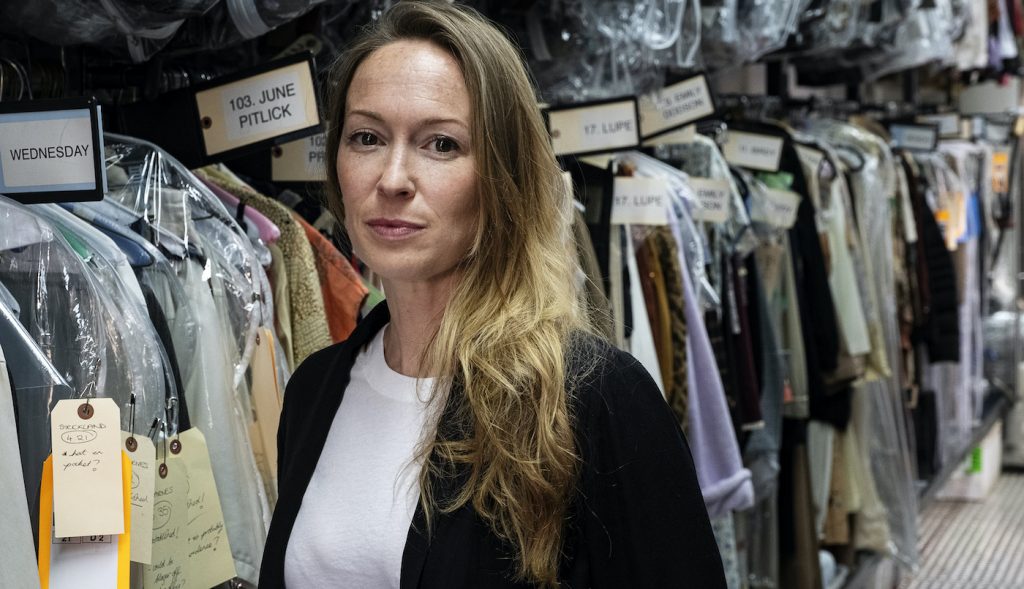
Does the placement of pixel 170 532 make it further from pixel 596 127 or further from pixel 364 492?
pixel 596 127

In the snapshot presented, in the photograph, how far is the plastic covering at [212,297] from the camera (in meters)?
1.46

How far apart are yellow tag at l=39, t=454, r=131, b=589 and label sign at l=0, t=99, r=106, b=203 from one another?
341 millimetres

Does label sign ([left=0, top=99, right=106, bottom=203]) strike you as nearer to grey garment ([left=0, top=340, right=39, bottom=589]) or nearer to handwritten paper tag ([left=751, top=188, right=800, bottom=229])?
grey garment ([left=0, top=340, right=39, bottom=589])

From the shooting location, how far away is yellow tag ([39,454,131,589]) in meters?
1.14

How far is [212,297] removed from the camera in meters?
1.51

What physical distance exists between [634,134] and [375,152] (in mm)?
1119

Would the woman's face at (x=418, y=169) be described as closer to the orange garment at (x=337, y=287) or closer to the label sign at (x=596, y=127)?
the orange garment at (x=337, y=287)

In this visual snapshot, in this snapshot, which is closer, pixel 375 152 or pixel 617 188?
pixel 375 152

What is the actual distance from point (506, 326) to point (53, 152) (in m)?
0.57

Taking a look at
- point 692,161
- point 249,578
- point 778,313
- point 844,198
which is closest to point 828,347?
point 778,313

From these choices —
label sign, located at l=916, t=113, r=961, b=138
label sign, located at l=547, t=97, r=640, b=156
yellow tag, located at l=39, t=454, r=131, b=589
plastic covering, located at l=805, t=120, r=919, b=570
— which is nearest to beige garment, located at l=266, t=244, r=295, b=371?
yellow tag, located at l=39, t=454, r=131, b=589

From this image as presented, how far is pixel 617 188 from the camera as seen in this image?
2.38 m

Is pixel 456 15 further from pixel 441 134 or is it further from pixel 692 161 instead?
pixel 692 161

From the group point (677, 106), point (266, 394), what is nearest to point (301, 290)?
point (266, 394)
